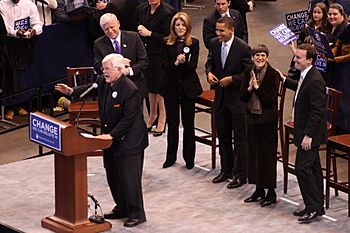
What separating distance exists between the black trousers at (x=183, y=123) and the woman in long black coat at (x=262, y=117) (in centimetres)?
115

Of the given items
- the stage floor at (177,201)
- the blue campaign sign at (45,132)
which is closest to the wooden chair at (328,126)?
the stage floor at (177,201)

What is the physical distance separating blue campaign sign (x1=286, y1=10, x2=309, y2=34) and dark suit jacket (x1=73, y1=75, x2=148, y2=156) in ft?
10.9

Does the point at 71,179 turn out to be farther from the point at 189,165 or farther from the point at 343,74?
the point at 343,74

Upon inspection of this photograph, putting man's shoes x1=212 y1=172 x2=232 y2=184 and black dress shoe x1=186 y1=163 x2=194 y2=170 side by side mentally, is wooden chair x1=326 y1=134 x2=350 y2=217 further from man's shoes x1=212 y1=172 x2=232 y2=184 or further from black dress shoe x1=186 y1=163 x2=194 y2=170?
black dress shoe x1=186 y1=163 x2=194 y2=170

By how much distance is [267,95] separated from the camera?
11.4 metres

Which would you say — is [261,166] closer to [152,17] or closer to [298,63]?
[298,63]

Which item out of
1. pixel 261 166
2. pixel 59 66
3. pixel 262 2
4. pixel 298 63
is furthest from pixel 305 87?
pixel 262 2

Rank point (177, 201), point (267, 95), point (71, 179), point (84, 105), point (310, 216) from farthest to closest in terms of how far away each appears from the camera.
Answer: point (84, 105) → point (177, 201) → point (267, 95) → point (310, 216) → point (71, 179)

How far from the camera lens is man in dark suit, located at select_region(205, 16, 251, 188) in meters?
12.0

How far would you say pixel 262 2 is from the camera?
2223cm

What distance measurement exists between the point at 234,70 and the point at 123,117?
67.4 inches

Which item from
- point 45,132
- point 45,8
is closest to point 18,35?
point 45,8

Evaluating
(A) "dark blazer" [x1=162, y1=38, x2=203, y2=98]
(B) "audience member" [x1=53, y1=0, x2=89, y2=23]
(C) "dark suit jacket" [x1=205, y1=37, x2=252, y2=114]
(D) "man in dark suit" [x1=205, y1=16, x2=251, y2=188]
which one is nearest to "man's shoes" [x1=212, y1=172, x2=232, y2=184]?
(D) "man in dark suit" [x1=205, y1=16, x2=251, y2=188]

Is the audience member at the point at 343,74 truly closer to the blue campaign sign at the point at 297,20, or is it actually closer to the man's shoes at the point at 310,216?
the blue campaign sign at the point at 297,20
